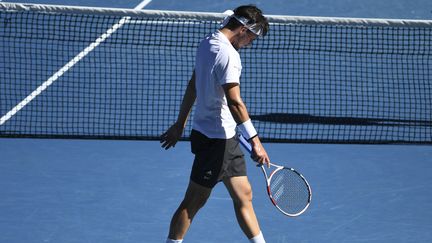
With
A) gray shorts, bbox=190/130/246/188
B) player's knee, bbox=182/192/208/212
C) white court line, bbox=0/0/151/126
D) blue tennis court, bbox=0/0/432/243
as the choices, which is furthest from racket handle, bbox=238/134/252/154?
white court line, bbox=0/0/151/126

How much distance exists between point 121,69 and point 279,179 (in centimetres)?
585

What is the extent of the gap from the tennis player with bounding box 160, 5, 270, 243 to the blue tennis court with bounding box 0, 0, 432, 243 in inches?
44.9

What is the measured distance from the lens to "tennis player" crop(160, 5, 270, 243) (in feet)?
18.7

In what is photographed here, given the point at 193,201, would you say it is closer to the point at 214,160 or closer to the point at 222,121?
the point at 214,160

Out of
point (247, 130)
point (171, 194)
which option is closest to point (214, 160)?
point (247, 130)

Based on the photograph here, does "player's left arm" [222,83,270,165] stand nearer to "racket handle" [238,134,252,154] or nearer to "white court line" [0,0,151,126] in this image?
"racket handle" [238,134,252,154]

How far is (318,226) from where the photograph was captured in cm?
744

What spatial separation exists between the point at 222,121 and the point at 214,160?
0.26 m

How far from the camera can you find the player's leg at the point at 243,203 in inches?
236

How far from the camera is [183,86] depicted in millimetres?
11477

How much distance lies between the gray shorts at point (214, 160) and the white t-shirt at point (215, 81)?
0.05m

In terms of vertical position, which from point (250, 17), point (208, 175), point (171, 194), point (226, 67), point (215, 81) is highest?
point (250, 17)

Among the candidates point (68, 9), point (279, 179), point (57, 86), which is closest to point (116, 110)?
point (57, 86)

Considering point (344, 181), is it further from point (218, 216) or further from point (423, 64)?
point (423, 64)
